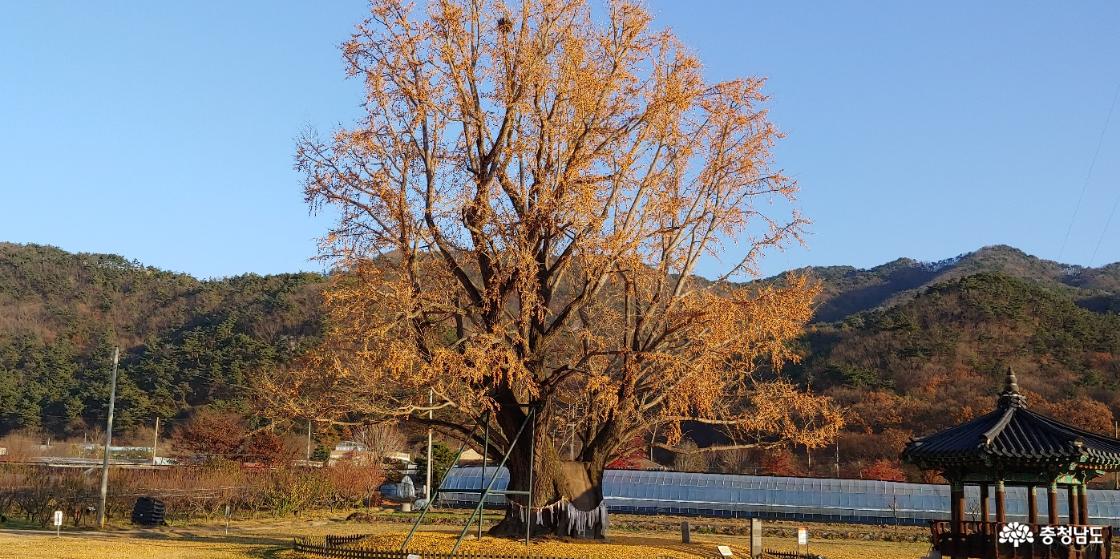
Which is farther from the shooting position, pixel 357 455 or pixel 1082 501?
pixel 357 455

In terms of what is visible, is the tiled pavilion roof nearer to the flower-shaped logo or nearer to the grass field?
the flower-shaped logo

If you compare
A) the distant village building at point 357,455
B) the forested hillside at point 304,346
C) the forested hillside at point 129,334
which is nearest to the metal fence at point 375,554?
the distant village building at point 357,455

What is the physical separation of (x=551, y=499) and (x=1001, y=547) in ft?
27.4

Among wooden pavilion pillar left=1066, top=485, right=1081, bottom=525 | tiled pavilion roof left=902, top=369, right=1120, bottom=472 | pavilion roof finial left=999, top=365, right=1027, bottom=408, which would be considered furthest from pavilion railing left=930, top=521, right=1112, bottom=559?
pavilion roof finial left=999, top=365, right=1027, bottom=408

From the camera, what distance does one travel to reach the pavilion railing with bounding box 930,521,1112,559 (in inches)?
685

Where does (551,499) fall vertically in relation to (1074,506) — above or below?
below

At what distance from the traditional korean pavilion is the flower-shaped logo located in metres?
0.04

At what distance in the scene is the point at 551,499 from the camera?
20.6m

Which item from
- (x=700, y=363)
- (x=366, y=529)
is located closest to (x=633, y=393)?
(x=700, y=363)

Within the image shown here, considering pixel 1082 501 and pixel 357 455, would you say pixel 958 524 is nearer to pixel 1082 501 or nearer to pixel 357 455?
pixel 1082 501

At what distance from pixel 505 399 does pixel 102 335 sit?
75824mm

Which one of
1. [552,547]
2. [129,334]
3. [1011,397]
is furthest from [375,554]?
[129,334]

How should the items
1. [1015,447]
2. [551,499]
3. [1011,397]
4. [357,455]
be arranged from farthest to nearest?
1. [357,455]
2. [551,499]
3. [1011,397]
4. [1015,447]

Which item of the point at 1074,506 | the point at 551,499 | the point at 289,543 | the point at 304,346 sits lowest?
the point at 289,543
